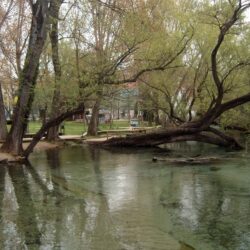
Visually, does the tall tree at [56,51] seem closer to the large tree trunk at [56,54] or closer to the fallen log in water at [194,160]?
the large tree trunk at [56,54]

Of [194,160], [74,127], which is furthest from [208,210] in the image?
[74,127]

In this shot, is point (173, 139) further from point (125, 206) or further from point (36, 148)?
point (125, 206)

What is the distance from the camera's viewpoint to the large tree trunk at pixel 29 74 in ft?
69.0

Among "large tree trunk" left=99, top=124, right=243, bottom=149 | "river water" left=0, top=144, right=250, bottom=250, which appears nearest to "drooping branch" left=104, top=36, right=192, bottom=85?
"river water" left=0, top=144, right=250, bottom=250

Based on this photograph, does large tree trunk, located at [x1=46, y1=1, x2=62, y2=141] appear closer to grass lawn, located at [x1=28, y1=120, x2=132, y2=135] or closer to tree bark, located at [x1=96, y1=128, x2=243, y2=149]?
tree bark, located at [x1=96, y1=128, x2=243, y2=149]

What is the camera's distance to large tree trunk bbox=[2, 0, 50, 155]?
2103 cm

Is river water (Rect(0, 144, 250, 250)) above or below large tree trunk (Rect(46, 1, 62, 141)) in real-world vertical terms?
below

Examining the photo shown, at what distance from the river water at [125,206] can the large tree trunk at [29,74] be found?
1631 mm

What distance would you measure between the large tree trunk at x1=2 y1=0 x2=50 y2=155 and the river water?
5.35 feet

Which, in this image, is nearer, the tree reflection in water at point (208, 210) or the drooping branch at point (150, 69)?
the tree reflection in water at point (208, 210)

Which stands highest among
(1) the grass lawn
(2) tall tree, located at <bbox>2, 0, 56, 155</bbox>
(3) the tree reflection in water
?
(2) tall tree, located at <bbox>2, 0, 56, 155</bbox>

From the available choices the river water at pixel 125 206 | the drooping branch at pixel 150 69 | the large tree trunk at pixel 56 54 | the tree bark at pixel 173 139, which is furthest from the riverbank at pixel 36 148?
the drooping branch at pixel 150 69

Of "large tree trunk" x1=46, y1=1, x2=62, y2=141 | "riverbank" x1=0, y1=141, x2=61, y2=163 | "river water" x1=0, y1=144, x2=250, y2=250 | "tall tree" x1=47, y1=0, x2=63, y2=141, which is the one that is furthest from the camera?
"riverbank" x1=0, y1=141, x2=61, y2=163

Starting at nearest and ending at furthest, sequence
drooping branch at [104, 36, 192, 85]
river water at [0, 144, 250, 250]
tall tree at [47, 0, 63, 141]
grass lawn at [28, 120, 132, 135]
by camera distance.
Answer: river water at [0, 144, 250, 250] < tall tree at [47, 0, 63, 141] < drooping branch at [104, 36, 192, 85] < grass lawn at [28, 120, 132, 135]
